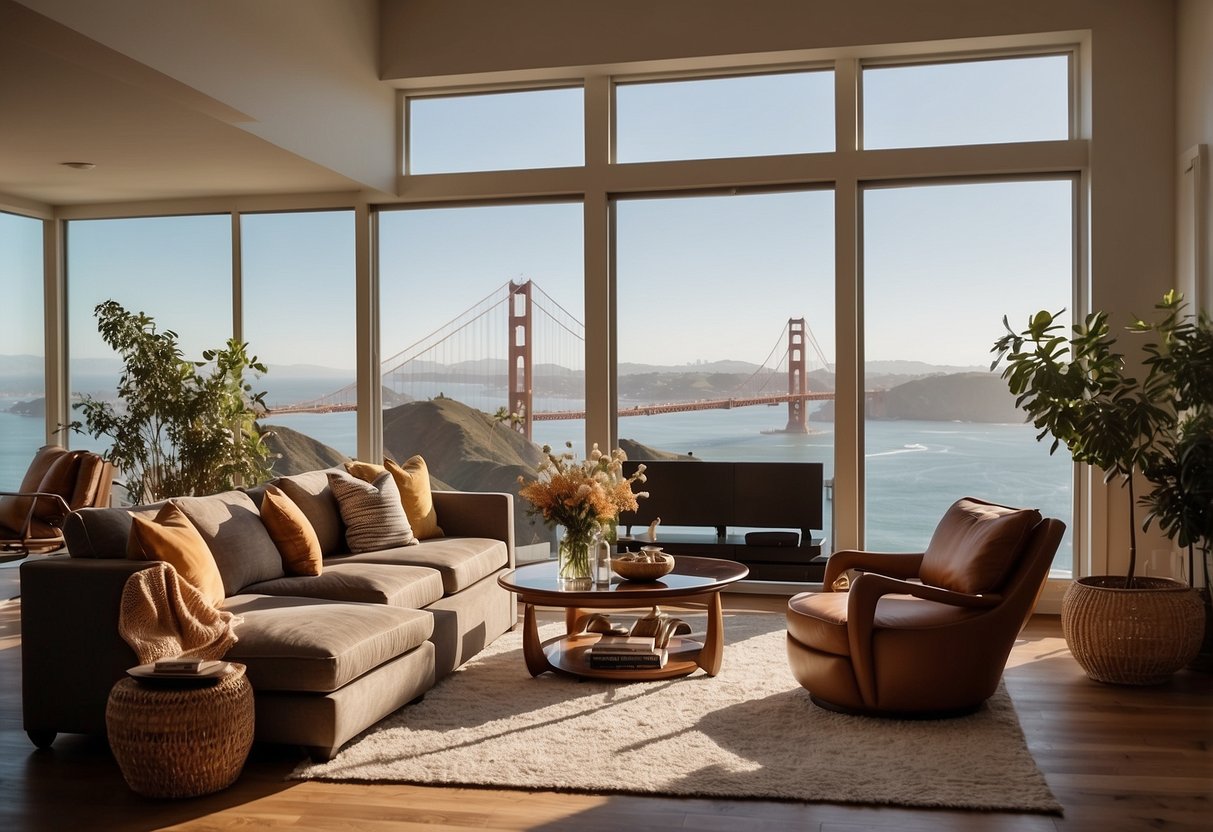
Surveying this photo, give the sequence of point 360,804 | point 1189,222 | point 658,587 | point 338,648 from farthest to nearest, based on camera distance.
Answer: point 1189,222
point 658,587
point 338,648
point 360,804

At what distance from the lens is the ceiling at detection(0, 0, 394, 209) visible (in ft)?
15.3

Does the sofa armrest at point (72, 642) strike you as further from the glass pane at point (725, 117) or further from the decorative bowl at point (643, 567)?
the glass pane at point (725, 117)

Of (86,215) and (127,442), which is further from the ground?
(86,215)

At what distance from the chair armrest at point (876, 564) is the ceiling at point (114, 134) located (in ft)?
12.3

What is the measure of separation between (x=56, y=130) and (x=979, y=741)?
5.59 metres

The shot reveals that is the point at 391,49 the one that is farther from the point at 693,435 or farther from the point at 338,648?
the point at 338,648

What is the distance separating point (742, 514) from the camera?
7.00m

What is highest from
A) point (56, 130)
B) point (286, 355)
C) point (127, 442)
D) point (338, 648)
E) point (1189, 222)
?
point (56, 130)

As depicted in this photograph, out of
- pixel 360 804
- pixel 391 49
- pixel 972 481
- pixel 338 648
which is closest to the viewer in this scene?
pixel 360 804

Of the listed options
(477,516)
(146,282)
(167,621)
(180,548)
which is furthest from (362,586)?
(146,282)

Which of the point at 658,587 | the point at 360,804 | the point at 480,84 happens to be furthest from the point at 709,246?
the point at 360,804

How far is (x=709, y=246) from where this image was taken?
718 centimetres

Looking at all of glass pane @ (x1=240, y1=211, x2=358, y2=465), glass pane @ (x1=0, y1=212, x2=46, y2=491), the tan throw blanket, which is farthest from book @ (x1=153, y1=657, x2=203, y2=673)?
glass pane @ (x1=0, y1=212, x2=46, y2=491)

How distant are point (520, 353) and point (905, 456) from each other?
2.65 meters
